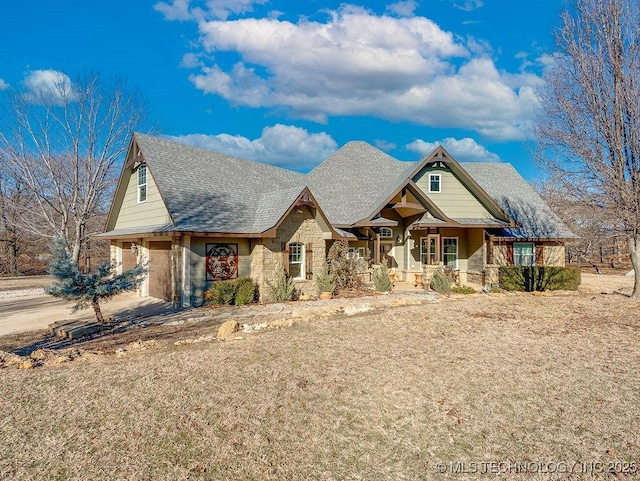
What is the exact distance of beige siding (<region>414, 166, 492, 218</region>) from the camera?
20.2m

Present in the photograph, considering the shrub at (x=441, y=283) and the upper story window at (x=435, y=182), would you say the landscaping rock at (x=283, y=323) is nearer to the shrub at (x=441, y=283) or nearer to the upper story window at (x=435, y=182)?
the shrub at (x=441, y=283)

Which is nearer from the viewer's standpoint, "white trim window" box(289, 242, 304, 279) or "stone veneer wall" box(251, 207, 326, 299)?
A: "stone veneer wall" box(251, 207, 326, 299)

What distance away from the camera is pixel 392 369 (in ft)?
21.0

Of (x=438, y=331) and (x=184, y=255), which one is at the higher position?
(x=184, y=255)

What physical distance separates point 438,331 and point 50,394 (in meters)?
7.75

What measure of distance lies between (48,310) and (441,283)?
1520cm

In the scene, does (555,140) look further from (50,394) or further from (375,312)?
(50,394)

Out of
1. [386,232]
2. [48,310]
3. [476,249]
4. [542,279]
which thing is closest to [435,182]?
[386,232]

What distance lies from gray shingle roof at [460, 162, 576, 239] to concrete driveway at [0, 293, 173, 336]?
18.1 metres

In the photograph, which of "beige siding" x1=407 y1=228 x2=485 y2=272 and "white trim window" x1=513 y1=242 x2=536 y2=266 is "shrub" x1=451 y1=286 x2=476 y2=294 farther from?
"white trim window" x1=513 y1=242 x2=536 y2=266

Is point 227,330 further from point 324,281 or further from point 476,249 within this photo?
point 476,249

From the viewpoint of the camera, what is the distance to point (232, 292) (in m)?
13.2

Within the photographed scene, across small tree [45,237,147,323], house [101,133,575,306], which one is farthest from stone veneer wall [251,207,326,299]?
small tree [45,237,147,323]

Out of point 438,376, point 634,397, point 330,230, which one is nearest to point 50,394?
point 438,376
